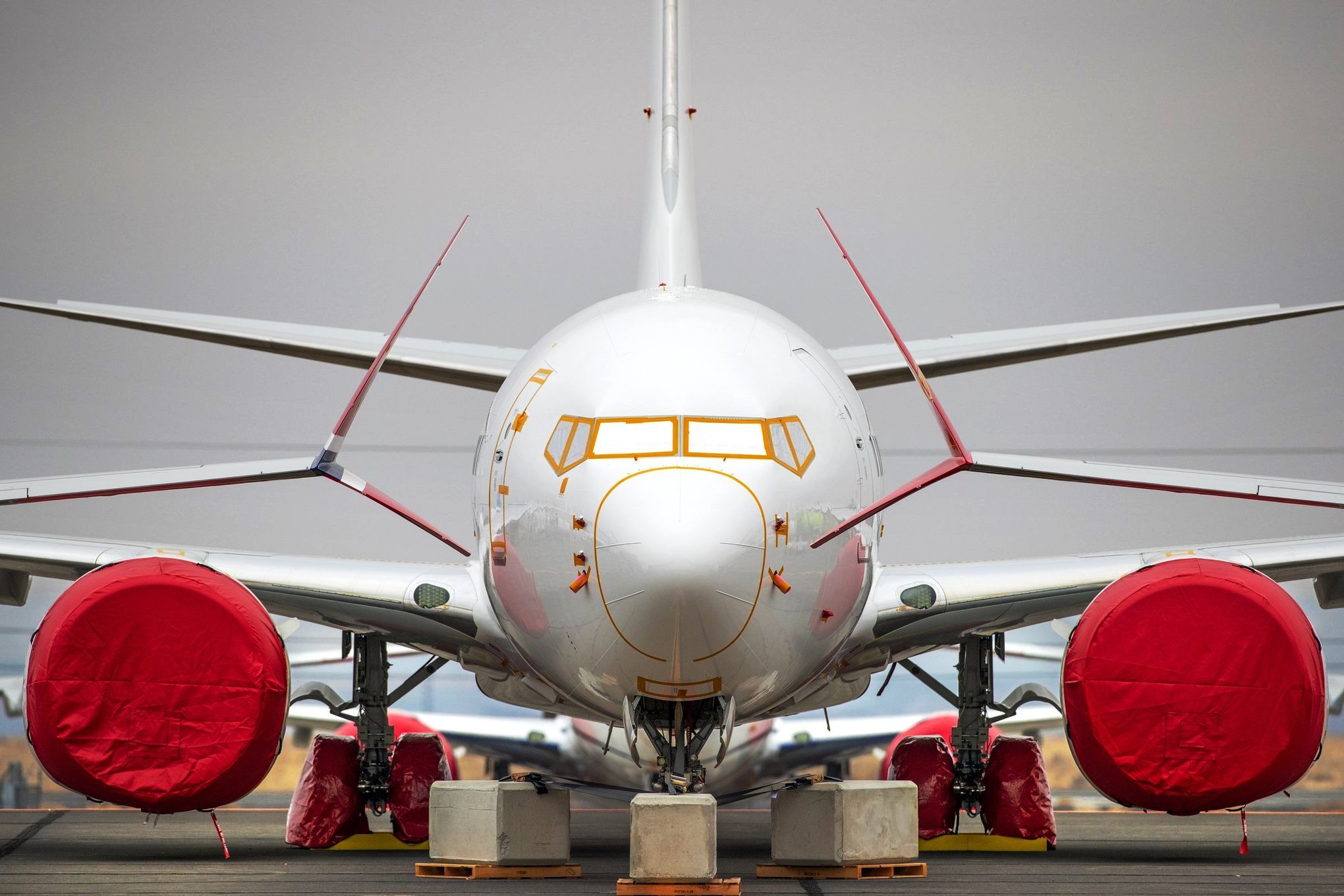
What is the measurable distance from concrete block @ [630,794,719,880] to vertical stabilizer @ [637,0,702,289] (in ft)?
17.9

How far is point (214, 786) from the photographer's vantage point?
416 inches

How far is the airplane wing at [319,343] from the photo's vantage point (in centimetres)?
1237

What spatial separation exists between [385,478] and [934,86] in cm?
1164

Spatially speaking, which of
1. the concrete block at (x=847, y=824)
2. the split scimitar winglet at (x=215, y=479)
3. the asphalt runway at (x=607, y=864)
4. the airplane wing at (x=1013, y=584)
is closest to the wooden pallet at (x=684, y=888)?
the asphalt runway at (x=607, y=864)

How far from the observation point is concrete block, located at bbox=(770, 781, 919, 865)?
10.8 m

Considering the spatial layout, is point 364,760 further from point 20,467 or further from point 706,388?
point 20,467

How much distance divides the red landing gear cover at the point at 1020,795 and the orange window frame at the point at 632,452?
636 cm

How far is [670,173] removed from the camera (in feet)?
46.4

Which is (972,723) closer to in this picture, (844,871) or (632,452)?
(844,871)

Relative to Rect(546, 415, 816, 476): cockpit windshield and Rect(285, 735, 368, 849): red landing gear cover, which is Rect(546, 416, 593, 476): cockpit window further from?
Rect(285, 735, 368, 849): red landing gear cover

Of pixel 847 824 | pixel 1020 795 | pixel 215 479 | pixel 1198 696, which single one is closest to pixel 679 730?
pixel 847 824

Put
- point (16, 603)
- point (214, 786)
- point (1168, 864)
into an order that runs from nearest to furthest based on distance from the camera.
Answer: point (214, 786) → point (1168, 864) → point (16, 603)

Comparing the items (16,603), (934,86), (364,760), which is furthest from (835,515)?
(934,86)

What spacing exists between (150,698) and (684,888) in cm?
376
